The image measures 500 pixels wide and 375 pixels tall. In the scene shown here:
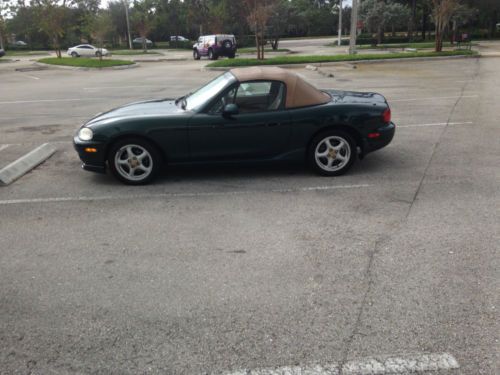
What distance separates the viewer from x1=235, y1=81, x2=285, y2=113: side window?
6125 millimetres

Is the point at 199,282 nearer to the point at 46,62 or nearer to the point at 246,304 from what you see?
the point at 246,304

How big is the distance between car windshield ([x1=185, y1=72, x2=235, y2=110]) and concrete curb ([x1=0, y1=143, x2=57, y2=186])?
101 inches

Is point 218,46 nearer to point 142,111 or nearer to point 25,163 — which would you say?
point 25,163

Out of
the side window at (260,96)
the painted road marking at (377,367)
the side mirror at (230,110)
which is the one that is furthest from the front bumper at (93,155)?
the painted road marking at (377,367)

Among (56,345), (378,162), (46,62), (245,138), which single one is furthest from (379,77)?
(46,62)

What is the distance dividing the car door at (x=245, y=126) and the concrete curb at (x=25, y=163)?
2.59 meters

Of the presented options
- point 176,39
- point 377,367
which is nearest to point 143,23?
point 176,39

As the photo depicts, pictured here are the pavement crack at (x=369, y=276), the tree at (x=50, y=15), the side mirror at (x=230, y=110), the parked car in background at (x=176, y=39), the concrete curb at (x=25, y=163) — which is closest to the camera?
the pavement crack at (x=369, y=276)

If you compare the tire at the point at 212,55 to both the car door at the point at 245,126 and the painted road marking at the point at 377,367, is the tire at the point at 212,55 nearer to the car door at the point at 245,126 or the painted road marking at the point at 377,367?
the car door at the point at 245,126

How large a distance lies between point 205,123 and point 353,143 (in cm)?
194

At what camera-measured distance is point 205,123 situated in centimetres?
602

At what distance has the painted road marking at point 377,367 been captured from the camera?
2.80 meters

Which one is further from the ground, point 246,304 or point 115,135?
point 115,135

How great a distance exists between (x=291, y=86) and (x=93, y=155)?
266 cm
